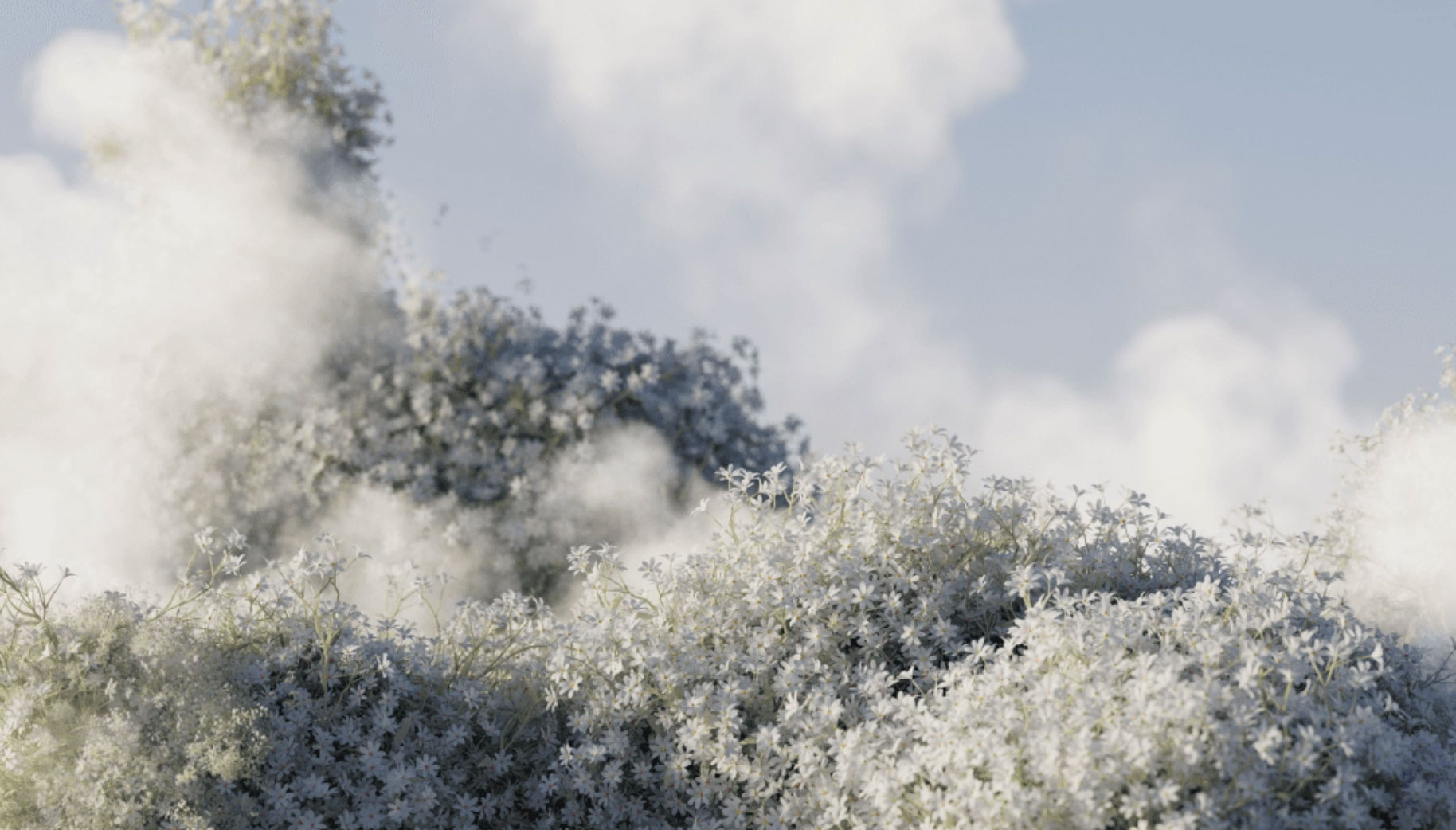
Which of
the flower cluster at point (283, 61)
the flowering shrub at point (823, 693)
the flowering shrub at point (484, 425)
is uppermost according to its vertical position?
the flower cluster at point (283, 61)

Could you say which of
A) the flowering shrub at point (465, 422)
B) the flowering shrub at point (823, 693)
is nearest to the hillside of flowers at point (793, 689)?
the flowering shrub at point (823, 693)

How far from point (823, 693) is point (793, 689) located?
134mm

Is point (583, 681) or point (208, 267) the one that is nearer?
point (583, 681)

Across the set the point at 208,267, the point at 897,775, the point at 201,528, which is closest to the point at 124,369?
the point at 208,267

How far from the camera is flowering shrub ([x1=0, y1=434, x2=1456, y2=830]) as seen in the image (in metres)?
3.18

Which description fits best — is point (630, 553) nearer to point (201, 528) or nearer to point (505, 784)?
point (201, 528)

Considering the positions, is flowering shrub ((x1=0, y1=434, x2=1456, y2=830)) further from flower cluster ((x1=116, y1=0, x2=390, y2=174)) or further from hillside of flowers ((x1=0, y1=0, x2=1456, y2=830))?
flower cluster ((x1=116, y1=0, x2=390, y2=174))

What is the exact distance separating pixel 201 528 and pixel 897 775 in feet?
21.0

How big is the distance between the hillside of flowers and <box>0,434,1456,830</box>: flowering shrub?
13mm

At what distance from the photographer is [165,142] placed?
364 inches

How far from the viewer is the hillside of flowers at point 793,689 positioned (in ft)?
10.5

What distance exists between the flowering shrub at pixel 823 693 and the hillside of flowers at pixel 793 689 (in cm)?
1

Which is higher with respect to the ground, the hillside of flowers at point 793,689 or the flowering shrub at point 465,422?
the flowering shrub at point 465,422

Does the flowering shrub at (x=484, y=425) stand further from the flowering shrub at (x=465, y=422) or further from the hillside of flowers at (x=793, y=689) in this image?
the hillside of flowers at (x=793, y=689)
